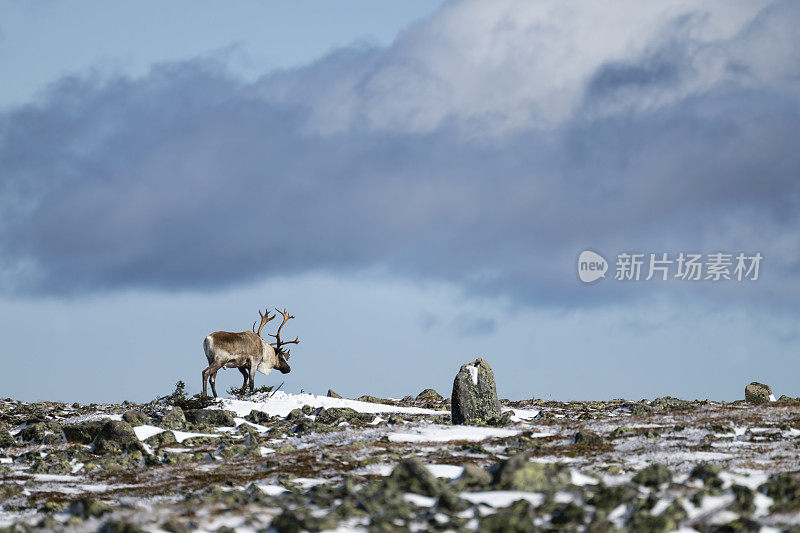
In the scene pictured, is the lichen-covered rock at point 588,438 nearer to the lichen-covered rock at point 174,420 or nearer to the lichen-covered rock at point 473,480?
the lichen-covered rock at point 473,480

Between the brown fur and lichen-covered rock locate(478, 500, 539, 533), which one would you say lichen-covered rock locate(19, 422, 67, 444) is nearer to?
the brown fur

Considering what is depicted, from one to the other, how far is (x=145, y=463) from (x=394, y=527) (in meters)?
11.1


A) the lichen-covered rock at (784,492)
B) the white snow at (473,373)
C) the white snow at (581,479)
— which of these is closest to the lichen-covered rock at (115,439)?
the white snow at (473,373)

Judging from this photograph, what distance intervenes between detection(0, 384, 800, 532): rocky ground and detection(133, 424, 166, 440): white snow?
0.36 ft

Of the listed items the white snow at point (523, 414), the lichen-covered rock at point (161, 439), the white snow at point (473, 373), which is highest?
the white snow at point (473, 373)

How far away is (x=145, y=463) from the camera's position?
59.5 ft

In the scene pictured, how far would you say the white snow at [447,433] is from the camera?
734 inches

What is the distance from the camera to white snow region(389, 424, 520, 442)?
18.6 m

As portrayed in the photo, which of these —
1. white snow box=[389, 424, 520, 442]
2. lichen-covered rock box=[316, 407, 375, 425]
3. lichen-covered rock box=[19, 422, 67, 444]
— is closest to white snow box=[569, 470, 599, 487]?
white snow box=[389, 424, 520, 442]

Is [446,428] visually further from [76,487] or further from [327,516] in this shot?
[327,516]

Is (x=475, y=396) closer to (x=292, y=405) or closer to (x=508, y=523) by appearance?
(x=292, y=405)

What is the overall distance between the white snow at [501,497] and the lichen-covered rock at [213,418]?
14.2m

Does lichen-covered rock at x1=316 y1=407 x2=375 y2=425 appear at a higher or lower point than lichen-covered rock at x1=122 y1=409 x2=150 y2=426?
lower

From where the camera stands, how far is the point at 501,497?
33.5ft
